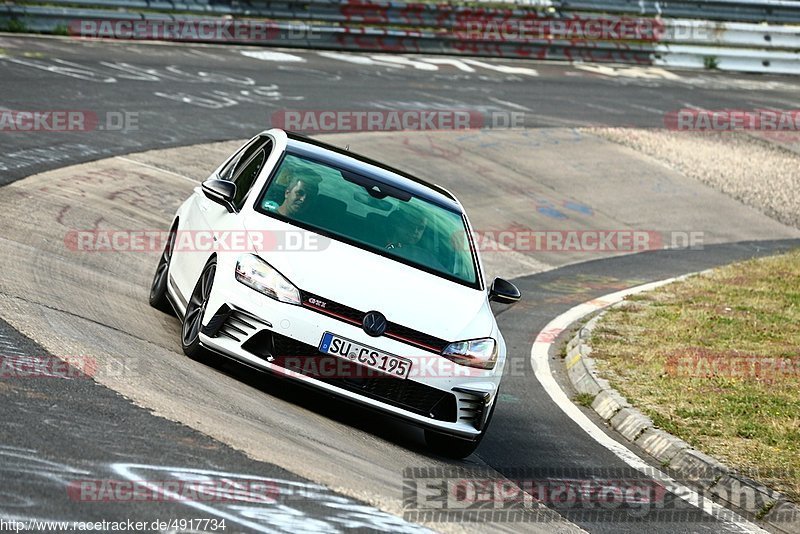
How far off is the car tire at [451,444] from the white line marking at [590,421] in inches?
54.5

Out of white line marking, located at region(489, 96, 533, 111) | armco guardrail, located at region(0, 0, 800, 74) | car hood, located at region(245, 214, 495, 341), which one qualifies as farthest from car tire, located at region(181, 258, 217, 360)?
white line marking, located at region(489, 96, 533, 111)

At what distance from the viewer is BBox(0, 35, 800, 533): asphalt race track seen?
615 centimetres

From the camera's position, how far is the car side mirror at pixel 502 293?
8.86 m

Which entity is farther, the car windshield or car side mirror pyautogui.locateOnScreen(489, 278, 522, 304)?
car side mirror pyautogui.locateOnScreen(489, 278, 522, 304)

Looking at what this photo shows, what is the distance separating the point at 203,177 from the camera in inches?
626

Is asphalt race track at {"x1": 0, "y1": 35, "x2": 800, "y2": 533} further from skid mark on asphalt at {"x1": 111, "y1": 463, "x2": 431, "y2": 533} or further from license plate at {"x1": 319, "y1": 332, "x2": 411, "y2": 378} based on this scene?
license plate at {"x1": 319, "y1": 332, "x2": 411, "y2": 378}

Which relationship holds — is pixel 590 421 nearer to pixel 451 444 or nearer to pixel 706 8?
pixel 451 444

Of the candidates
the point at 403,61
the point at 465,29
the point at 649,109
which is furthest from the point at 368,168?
the point at 465,29

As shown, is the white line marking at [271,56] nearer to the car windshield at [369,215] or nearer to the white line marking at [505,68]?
the white line marking at [505,68]

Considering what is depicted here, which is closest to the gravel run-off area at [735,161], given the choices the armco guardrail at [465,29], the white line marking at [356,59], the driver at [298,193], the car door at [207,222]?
the white line marking at [356,59]

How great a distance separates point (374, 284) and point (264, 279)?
0.68 m

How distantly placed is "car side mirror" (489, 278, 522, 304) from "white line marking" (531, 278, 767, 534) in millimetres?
1361

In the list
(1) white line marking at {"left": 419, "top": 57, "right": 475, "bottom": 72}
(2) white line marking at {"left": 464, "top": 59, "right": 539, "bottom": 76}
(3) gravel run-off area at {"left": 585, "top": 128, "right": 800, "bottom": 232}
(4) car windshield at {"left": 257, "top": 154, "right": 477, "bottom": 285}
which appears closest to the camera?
(4) car windshield at {"left": 257, "top": 154, "right": 477, "bottom": 285}

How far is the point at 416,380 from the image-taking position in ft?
25.1
